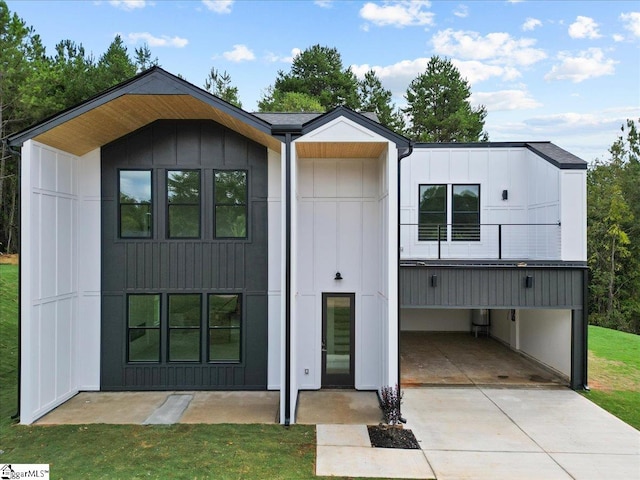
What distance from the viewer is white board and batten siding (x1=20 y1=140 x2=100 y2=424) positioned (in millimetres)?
7004

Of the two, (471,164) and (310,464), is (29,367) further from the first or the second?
(471,164)

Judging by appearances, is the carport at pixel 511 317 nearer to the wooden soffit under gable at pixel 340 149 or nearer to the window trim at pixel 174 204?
the wooden soffit under gable at pixel 340 149

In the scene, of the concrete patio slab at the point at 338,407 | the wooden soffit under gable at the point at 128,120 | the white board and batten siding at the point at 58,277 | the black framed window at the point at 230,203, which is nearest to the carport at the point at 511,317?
the concrete patio slab at the point at 338,407

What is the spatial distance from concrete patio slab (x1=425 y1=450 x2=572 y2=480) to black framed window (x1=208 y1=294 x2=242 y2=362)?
4.37 meters

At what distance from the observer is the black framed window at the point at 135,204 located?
8648 mm

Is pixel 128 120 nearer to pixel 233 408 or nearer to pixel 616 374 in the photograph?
pixel 233 408

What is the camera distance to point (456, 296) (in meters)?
8.55

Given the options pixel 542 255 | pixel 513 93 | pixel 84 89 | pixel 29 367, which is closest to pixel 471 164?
pixel 542 255

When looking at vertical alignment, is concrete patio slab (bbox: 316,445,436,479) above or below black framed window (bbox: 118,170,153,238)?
below

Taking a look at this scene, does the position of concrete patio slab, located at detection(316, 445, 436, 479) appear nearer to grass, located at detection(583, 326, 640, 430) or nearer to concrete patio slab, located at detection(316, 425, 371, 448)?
concrete patio slab, located at detection(316, 425, 371, 448)

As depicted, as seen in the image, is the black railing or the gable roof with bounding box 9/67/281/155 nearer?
the gable roof with bounding box 9/67/281/155

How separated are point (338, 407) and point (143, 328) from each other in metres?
4.38

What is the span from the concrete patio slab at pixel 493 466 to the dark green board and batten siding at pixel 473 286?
311 cm

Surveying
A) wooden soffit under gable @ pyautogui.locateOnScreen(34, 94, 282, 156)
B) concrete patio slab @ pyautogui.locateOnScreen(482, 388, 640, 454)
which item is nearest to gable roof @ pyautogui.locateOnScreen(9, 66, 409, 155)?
wooden soffit under gable @ pyautogui.locateOnScreen(34, 94, 282, 156)
